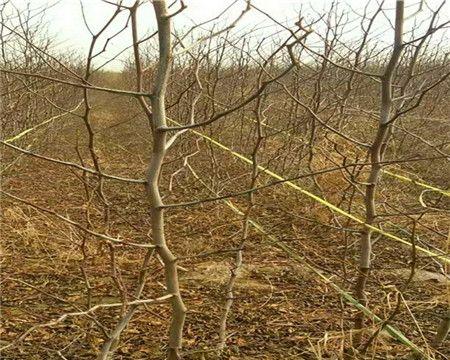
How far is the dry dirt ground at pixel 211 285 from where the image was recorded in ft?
7.97

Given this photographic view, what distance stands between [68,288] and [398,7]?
264 cm

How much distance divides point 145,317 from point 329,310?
112cm

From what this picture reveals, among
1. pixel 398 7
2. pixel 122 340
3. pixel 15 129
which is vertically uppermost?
pixel 398 7

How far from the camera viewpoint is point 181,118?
7191 mm

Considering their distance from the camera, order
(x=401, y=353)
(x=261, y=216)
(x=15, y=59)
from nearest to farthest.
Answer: (x=401, y=353), (x=261, y=216), (x=15, y=59)

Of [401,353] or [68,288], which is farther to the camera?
[68,288]

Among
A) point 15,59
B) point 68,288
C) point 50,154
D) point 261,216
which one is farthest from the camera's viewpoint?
point 50,154

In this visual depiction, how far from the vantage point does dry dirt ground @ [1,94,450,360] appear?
7.97 ft

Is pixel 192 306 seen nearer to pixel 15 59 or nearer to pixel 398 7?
pixel 398 7

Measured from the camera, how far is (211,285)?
3.37 metres

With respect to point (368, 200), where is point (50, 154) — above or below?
below

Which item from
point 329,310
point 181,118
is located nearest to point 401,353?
point 329,310

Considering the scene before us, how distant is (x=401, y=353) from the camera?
2.48 metres

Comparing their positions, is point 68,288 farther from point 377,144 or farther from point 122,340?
point 377,144
